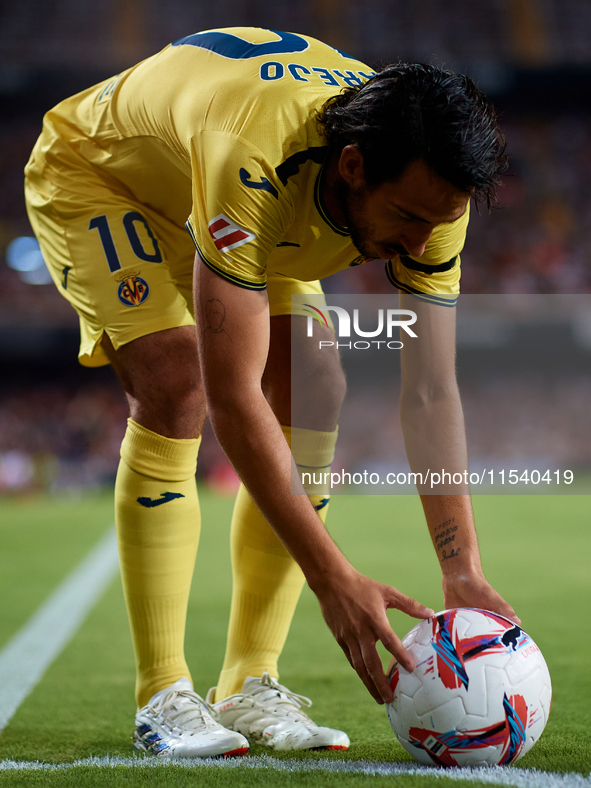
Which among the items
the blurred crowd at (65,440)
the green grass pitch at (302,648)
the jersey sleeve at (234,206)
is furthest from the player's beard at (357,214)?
the blurred crowd at (65,440)

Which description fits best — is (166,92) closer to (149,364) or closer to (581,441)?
(149,364)

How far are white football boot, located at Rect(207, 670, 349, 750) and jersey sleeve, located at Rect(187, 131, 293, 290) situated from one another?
1.14 meters

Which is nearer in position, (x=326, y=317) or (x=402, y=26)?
(x=326, y=317)

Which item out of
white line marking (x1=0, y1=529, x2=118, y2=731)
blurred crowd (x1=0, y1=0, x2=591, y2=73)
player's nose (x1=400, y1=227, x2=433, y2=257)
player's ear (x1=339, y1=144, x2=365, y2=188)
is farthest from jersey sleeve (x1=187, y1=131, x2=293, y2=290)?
blurred crowd (x1=0, y1=0, x2=591, y2=73)

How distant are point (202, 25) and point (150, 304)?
20.1m

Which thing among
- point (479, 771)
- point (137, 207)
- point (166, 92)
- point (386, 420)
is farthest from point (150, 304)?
point (386, 420)

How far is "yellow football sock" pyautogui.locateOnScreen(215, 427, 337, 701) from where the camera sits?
231cm

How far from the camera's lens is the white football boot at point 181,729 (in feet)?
6.23

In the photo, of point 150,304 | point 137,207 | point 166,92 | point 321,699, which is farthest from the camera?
point 321,699

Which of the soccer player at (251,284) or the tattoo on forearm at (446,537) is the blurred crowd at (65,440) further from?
the tattoo on forearm at (446,537)

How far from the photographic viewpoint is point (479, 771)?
1665 mm

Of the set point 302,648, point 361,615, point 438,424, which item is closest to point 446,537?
point 438,424

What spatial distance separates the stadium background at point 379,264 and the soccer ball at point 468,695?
16.0 m

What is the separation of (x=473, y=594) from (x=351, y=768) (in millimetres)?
485
